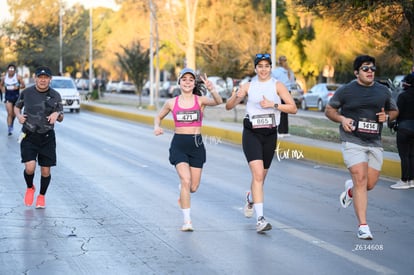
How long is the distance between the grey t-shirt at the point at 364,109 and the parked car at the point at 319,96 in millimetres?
29544

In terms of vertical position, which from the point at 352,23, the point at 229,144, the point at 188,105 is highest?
the point at 352,23

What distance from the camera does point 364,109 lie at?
870 centimetres

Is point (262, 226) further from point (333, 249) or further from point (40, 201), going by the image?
point (40, 201)

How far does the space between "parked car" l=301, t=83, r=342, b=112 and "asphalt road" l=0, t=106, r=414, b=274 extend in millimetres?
23770

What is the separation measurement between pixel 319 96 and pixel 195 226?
31.3 m

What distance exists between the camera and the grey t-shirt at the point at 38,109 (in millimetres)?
10258

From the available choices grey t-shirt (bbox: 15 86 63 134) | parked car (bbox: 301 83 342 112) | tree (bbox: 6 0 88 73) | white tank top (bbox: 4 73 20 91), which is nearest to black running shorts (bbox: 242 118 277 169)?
grey t-shirt (bbox: 15 86 63 134)

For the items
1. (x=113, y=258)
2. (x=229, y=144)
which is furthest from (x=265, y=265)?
(x=229, y=144)

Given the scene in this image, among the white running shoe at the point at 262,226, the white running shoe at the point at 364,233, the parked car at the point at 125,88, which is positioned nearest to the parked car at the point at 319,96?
the white running shoe at the point at 262,226

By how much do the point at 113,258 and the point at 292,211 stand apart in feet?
11.5

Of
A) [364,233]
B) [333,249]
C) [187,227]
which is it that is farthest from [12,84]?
[333,249]

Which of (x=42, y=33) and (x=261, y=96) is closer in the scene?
(x=261, y=96)

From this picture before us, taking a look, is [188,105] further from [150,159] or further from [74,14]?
[74,14]

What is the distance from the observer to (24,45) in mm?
69000
